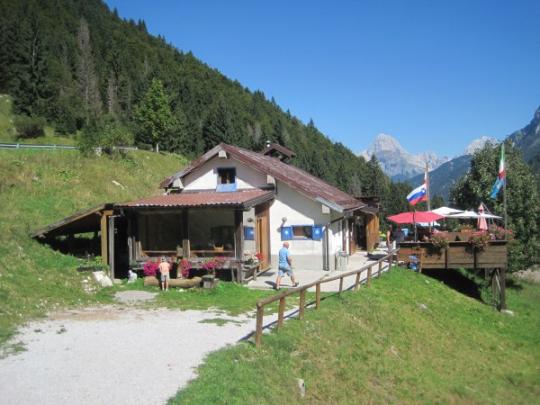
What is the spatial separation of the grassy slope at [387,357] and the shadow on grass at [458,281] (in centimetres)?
406

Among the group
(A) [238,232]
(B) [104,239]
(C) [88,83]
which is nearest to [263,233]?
(A) [238,232]

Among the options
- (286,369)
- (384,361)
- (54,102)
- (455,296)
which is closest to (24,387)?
(286,369)

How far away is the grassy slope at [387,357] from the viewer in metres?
8.80

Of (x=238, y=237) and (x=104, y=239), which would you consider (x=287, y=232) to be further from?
(x=104, y=239)

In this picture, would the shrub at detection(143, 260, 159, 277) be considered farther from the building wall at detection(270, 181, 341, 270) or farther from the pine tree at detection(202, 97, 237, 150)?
the pine tree at detection(202, 97, 237, 150)

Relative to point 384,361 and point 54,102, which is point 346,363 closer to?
point 384,361

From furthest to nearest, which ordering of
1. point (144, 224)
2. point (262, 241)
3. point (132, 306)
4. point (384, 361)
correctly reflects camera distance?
point (262, 241), point (144, 224), point (132, 306), point (384, 361)

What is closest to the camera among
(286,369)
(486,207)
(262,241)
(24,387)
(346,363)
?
(24,387)

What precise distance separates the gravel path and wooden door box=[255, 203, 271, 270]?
8.31 metres

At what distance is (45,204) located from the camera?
2372cm

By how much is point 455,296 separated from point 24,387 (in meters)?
17.7

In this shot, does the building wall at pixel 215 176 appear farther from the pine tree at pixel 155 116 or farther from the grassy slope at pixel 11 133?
the pine tree at pixel 155 116

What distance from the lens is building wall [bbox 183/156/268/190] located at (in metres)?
23.5

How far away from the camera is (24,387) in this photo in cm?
776
